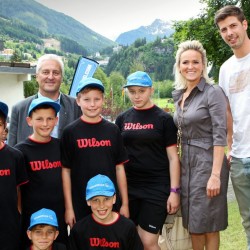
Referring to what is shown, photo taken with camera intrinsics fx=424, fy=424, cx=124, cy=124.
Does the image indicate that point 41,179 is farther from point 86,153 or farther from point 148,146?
point 148,146

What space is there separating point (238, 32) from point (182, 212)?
1654 mm

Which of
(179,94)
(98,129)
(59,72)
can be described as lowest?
(98,129)

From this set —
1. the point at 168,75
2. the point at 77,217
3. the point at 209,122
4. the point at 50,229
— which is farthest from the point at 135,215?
the point at 168,75

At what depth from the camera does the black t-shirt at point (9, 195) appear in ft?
10.2

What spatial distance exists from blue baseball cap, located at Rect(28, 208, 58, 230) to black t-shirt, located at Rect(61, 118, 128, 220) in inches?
10.0

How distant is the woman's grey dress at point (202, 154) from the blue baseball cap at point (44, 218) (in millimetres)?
1147

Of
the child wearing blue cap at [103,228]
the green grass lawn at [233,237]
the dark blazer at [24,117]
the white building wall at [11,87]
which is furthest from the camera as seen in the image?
the white building wall at [11,87]

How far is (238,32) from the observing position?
3705mm

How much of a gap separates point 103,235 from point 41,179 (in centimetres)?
66

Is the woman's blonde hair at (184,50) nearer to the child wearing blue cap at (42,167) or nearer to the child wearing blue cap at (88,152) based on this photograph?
the child wearing blue cap at (88,152)

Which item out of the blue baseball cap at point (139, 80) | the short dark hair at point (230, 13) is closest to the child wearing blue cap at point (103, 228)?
the blue baseball cap at point (139, 80)

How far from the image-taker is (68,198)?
135 inches

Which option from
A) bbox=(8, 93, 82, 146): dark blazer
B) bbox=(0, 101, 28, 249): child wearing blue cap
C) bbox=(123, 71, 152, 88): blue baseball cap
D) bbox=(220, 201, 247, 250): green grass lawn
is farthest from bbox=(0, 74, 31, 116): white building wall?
bbox=(0, 101, 28, 249): child wearing blue cap

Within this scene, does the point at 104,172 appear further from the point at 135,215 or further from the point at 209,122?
the point at 209,122
